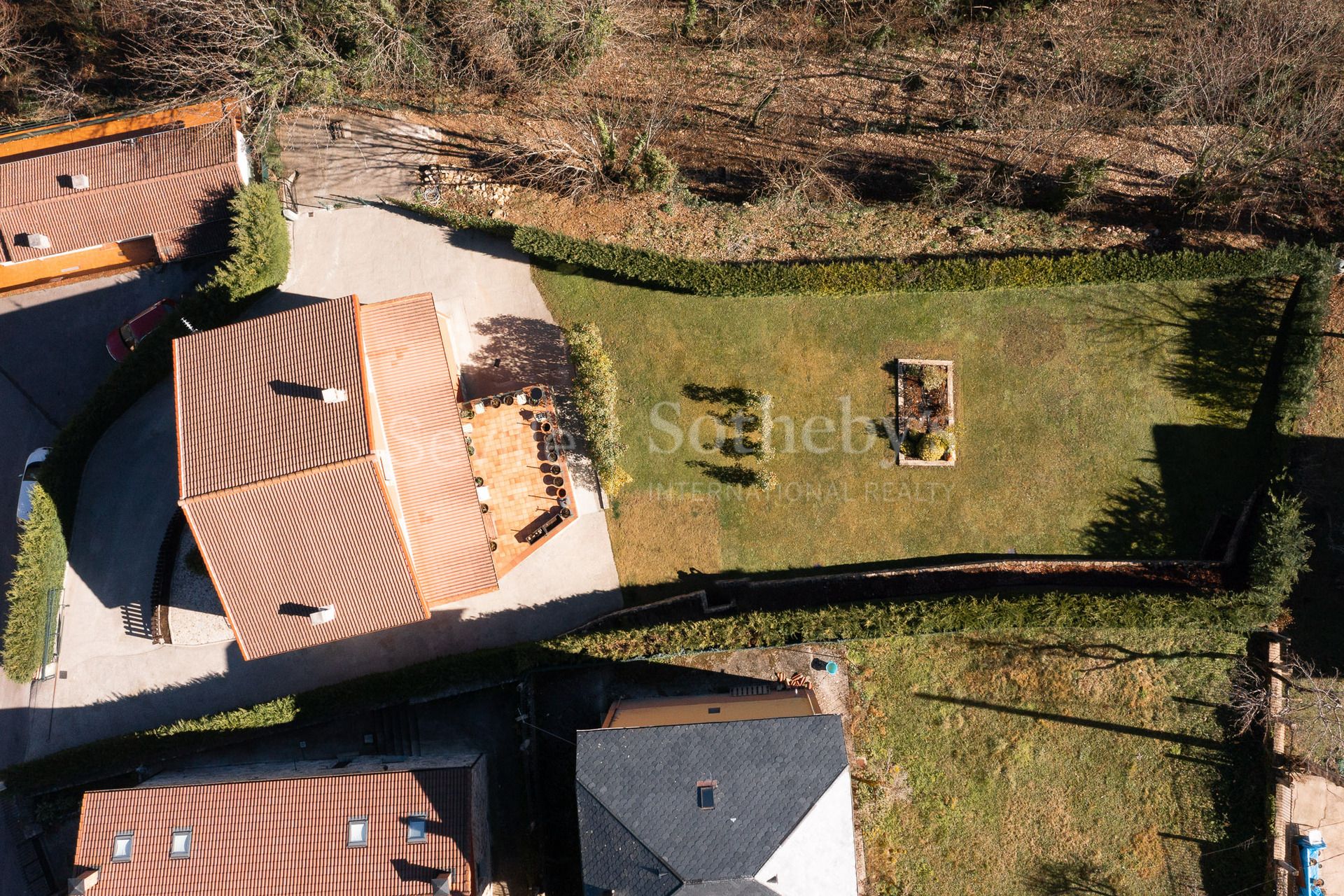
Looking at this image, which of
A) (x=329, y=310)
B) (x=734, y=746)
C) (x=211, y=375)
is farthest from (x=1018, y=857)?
(x=211, y=375)

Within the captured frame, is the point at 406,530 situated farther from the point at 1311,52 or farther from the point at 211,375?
the point at 1311,52

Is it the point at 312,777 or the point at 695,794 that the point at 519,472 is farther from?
the point at 695,794

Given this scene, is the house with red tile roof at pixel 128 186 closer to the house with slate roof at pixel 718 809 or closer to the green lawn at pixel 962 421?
the green lawn at pixel 962 421

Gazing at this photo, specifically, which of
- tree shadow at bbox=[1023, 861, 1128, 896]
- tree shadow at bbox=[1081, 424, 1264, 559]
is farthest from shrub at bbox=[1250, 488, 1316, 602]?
tree shadow at bbox=[1023, 861, 1128, 896]

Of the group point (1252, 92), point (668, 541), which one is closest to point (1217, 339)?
point (1252, 92)

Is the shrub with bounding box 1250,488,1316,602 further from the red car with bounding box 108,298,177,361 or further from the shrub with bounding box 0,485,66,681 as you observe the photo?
the shrub with bounding box 0,485,66,681
